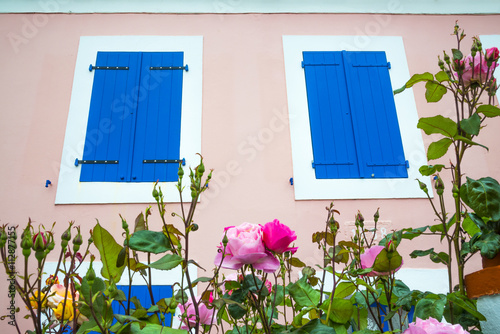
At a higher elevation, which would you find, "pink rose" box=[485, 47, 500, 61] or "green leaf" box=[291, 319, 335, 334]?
"pink rose" box=[485, 47, 500, 61]

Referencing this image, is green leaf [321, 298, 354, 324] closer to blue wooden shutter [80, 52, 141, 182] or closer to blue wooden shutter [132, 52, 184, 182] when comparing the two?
blue wooden shutter [132, 52, 184, 182]

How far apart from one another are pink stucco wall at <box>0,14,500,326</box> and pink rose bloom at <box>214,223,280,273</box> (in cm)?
311

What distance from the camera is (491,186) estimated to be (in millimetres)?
1009

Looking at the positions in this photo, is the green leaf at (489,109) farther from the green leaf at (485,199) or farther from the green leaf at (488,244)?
the green leaf at (488,244)

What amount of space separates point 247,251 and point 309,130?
370 centimetres

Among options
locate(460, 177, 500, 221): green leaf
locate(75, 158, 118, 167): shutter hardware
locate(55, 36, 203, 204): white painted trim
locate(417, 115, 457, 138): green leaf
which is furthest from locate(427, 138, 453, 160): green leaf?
locate(75, 158, 118, 167): shutter hardware

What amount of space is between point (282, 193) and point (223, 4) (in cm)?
256

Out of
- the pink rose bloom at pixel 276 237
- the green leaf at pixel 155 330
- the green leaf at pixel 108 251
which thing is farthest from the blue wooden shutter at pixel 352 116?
the green leaf at pixel 155 330

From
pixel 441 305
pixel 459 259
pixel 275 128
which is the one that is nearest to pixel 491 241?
pixel 459 259

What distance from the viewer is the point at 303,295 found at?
98 centimetres

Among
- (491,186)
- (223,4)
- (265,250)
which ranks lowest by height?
(265,250)

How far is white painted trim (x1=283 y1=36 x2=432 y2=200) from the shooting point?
13.5 ft

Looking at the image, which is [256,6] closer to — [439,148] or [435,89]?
[435,89]

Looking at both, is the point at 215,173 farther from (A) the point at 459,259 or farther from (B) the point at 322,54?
(A) the point at 459,259
